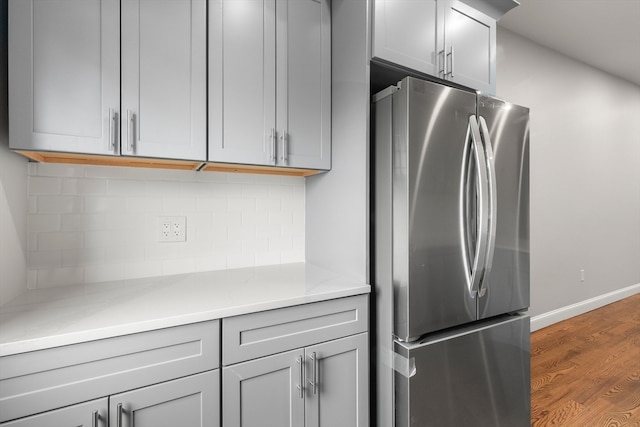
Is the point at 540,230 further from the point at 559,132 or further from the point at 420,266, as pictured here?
the point at 420,266

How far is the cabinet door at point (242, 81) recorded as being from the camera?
1.43m

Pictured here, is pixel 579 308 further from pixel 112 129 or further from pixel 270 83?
pixel 112 129

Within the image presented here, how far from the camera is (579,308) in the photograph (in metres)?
3.46

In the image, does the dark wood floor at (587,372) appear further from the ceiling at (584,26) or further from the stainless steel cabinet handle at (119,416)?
the ceiling at (584,26)

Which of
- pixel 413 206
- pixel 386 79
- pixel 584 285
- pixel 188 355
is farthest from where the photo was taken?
pixel 584 285

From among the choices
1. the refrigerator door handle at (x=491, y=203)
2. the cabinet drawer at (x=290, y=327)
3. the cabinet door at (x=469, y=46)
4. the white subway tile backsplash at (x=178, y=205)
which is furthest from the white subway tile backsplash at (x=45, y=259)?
the cabinet door at (x=469, y=46)

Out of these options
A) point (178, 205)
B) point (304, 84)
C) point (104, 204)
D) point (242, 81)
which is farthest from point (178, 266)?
point (304, 84)

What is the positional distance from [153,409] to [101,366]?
0.73 feet

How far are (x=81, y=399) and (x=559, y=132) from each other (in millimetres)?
4050

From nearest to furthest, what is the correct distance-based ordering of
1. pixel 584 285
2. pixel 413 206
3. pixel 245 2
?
pixel 413 206
pixel 245 2
pixel 584 285

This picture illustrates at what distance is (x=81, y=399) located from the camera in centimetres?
95

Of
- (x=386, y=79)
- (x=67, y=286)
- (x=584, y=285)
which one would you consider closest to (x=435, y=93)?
(x=386, y=79)

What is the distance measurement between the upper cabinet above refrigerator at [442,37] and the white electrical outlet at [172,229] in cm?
124

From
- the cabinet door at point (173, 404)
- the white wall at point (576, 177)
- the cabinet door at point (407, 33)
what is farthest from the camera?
the white wall at point (576, 177)
